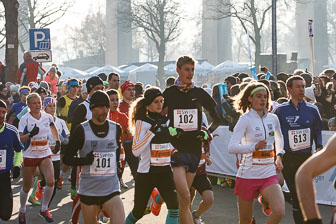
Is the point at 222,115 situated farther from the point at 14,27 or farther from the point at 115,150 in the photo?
the point at 14,27

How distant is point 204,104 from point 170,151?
2.60ft

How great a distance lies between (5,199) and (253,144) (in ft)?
10.8

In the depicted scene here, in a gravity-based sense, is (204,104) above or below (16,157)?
above

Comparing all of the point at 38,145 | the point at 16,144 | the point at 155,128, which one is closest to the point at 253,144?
the point at 155,128

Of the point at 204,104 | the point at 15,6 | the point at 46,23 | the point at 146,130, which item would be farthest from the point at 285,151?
the point at 46,23

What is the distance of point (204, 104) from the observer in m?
8.76

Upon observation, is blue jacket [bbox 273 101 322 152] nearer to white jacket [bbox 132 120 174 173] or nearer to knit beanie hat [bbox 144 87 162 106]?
knit beanie hat [bbox 144 87 162 106]

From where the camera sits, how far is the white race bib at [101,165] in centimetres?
726

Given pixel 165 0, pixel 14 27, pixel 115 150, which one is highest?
pixel 165 0

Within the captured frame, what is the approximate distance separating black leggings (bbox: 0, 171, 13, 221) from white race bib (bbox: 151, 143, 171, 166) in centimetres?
206

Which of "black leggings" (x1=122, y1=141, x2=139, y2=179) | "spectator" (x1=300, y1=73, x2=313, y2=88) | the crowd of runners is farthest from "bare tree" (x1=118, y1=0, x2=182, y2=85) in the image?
the crowd of runners

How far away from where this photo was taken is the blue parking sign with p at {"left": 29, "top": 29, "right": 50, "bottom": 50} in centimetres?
2047

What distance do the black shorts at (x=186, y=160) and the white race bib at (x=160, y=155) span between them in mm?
217

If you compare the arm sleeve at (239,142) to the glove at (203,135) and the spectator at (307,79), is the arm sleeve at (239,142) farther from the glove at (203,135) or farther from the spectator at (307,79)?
the spectator at (307,79)
